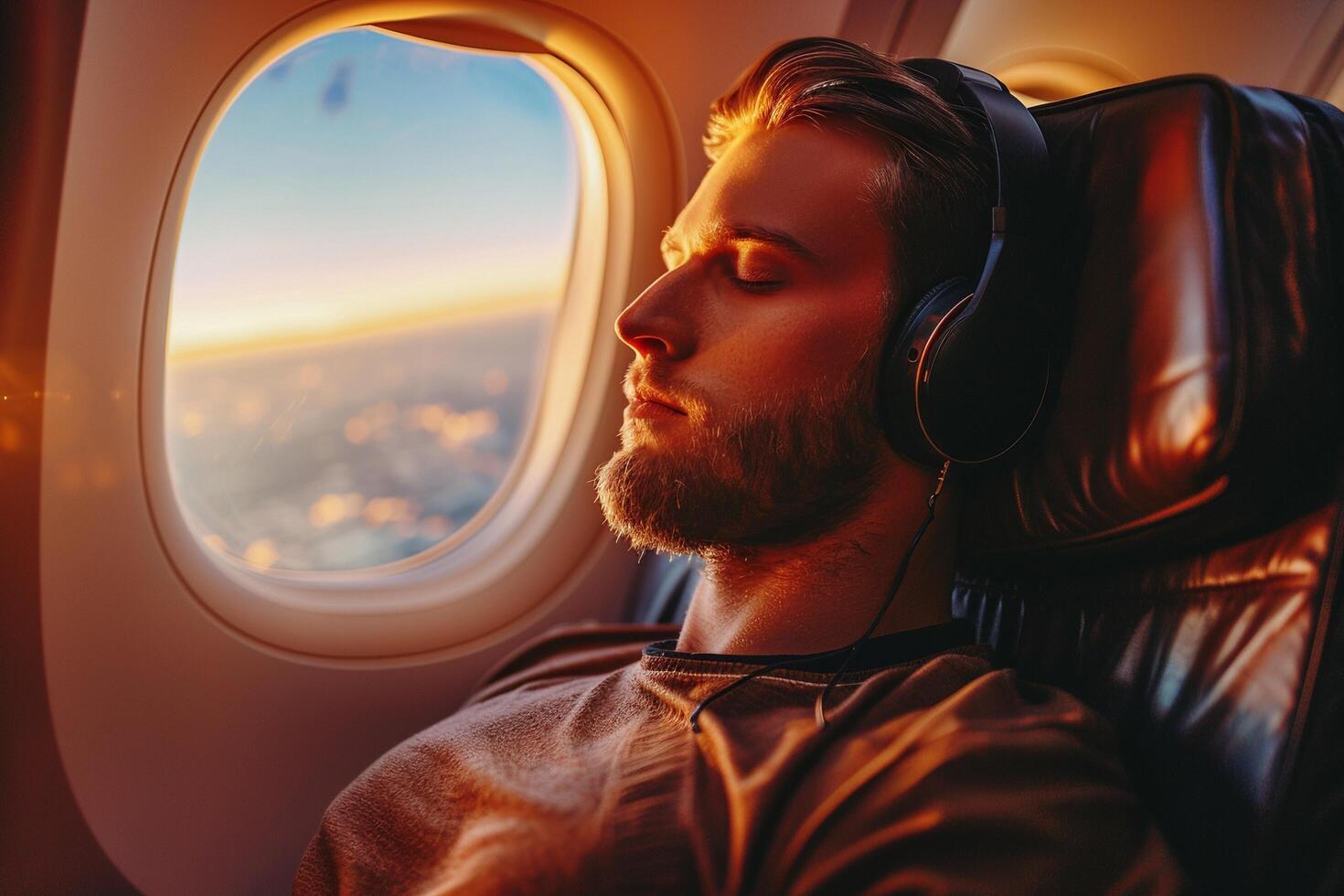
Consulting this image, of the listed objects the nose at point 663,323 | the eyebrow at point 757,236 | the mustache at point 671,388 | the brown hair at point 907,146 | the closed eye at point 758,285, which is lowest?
the mustache at point 671,388

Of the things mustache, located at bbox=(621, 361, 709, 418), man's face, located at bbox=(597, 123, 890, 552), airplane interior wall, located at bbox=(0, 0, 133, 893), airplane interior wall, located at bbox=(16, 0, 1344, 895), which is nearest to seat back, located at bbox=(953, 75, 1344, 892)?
man's face, located at bbox=(597, 123, 890, 552)

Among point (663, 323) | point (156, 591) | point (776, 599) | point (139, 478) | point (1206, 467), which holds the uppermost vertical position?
point (1206, 467)

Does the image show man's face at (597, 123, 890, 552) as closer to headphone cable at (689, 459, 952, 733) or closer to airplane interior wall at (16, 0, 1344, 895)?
headphone cable at (689, 459, 952, 733)

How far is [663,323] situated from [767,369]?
144 mm

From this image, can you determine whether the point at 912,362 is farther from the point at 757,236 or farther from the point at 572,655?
the point at 572,655

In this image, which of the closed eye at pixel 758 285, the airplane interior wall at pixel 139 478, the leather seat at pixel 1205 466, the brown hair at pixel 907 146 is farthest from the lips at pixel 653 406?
the airplane interior wall at pixel 139 478

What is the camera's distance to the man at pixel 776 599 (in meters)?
0.89

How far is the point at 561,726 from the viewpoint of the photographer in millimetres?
1147

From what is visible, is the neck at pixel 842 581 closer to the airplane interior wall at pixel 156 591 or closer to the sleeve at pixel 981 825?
the sleeve at pixel 981 825

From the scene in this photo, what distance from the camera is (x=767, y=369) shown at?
117 cm

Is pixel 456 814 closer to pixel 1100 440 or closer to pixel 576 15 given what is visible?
pixel 1100 440

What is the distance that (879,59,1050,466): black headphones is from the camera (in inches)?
40.5

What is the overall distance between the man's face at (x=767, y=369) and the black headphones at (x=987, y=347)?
0.22 ft

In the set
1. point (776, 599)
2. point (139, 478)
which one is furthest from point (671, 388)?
point (139, 478)
